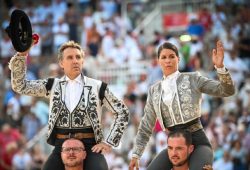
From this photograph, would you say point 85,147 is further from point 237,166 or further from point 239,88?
point 239,88

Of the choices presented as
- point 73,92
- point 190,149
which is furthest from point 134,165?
point 73,92

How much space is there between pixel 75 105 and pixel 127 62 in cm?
1242

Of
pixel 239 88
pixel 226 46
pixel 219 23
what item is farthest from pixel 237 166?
pixel 219 23

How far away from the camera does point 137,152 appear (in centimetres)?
1059

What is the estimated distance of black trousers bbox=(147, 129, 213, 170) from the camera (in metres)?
9.95

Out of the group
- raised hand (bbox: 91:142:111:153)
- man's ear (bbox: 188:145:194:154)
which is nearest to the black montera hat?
raised hand (bbox: 91:142:111:153)

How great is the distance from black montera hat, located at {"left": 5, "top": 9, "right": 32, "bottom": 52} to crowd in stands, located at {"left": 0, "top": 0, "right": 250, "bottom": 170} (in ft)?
23.7

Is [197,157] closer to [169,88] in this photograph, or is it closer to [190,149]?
[190,149]

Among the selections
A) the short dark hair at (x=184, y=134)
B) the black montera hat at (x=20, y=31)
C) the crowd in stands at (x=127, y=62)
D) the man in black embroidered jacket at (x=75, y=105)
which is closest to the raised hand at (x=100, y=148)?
the man in black embroidered jacket at (x=75, y=105)

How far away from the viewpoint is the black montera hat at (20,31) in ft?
34.0

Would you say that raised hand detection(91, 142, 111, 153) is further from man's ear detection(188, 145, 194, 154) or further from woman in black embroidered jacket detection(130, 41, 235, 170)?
man's ear detection(188, 145, 194, 154)

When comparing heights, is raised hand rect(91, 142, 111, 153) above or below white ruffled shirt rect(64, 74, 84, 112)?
below

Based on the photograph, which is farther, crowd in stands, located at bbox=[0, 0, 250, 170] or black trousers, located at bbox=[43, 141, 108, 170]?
crowd in stands, located at bbox=[0, 0, 250, 170]

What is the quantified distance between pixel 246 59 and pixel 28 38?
11.5 meters
